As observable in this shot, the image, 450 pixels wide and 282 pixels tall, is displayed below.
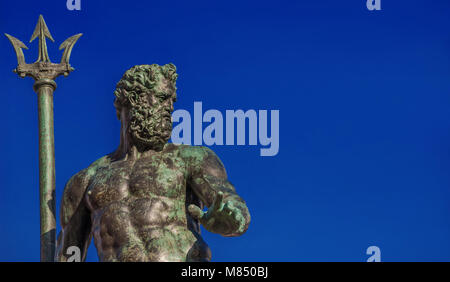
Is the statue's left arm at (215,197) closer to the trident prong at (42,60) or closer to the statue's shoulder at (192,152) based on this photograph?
the statue's shoulder at (192,152)

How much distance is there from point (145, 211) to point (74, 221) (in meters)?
1.40

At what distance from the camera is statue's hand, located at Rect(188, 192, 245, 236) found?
14992 millimetres

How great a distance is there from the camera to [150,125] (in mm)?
16906

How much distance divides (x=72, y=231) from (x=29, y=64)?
11.6 feet

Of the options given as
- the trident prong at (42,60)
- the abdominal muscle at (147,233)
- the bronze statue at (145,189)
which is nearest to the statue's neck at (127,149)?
the bronze statue at (145,189)

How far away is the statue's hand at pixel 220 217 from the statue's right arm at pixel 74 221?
8.70 feet

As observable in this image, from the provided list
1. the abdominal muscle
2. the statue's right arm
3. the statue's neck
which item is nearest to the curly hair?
the statue's neck

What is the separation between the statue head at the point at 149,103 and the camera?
16.9m

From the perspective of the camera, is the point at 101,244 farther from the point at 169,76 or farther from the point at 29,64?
the point at 29,64

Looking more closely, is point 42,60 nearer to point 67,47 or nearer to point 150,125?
point 67,47

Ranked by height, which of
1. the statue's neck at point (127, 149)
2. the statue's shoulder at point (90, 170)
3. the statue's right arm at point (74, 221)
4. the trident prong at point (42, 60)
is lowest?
the statue's right arm at point (74, 221)
